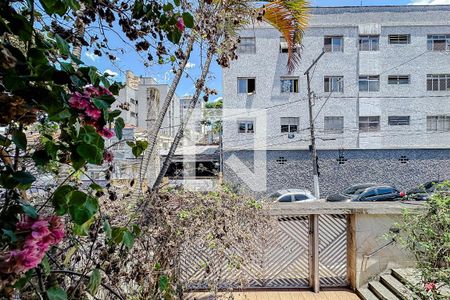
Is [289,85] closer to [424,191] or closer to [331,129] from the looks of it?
[331,129]

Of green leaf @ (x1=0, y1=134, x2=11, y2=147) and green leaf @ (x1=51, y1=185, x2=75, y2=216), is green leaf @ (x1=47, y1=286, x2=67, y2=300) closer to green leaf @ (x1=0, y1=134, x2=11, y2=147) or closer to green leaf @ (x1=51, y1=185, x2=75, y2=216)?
green leaf @ (x1=51, y1=185, x2=75, y2=216)

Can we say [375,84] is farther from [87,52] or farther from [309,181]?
[87,52]

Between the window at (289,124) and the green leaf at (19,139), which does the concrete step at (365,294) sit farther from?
the window at (289,124)

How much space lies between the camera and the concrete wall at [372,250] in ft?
11.5

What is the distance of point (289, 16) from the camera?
9.44 feet

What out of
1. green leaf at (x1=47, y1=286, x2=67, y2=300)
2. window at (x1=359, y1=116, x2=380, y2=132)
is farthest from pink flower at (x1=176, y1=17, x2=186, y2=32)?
window at (x1=359, y1=116, x2=380, y2=132)

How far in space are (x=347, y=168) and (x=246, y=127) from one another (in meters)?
5.05

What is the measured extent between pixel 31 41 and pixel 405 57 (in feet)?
53.1

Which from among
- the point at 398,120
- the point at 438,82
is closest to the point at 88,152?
the point at 398,120

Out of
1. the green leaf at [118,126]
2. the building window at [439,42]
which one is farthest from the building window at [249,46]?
the green leaf at [118,126]

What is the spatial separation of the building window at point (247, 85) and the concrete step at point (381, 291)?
37.1 ft

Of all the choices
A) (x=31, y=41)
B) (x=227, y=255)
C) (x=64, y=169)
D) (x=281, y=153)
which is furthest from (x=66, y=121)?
(x=281, y=153)

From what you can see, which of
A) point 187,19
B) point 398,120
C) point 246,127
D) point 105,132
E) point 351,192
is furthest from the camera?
point 246,127

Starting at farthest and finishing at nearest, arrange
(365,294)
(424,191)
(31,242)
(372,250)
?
(372,250)
(365,294)
(424,191)
(31,242)
